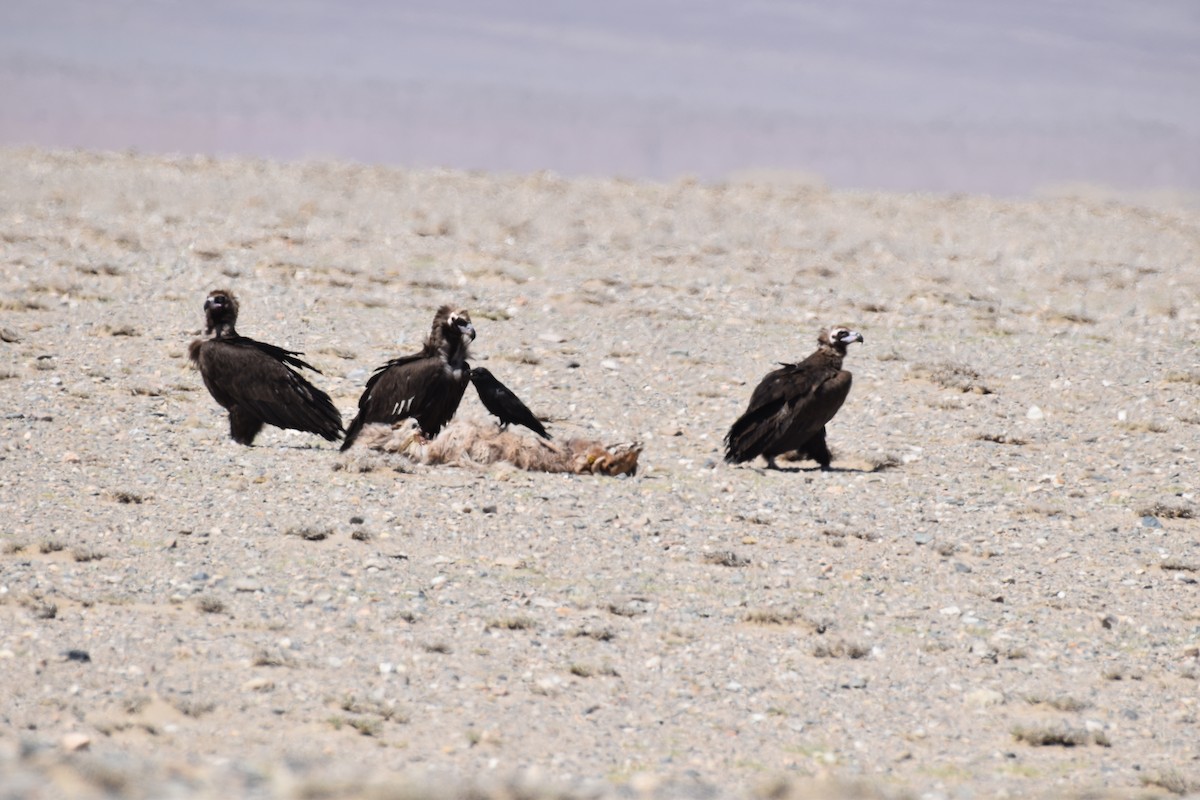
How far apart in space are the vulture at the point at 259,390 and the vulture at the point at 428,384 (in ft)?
1.28

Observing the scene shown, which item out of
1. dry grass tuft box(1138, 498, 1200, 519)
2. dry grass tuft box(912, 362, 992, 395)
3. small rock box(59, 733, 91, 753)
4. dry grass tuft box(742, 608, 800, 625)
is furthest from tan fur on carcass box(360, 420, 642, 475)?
small rock box(59, 733, 91, 753)

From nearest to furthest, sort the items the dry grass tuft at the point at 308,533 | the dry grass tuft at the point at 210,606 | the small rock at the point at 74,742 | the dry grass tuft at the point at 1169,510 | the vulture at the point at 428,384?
1. the small rock at the point at 74,742
2. the dry grass tuft at the point at 210,606
3. the dry grass tuft at the point at 308,533
4. the dry grass tuft at the point at 1169,510
5. the vulture at the point at 428,384

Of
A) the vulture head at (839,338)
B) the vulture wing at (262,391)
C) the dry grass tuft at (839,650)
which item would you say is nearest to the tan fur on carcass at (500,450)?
the vulture wing at (262,391)

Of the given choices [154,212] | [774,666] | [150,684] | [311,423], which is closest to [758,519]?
[774,666]

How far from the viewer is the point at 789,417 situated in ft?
44.7

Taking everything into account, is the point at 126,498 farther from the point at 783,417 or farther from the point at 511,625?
the point at 783,417

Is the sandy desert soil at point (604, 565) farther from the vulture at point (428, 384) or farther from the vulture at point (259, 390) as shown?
the vulture at point (428, 384)

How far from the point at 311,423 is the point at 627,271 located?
45.8 ft

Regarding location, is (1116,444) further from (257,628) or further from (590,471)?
(257,628)

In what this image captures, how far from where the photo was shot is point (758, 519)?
1169cm

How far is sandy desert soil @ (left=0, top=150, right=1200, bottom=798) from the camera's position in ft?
23.4

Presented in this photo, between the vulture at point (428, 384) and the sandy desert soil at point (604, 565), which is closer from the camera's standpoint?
the sandy desert soil at point (604, 565)

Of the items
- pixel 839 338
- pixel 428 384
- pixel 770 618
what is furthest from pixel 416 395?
pixel 770 618

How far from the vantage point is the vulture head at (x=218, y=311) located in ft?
44.9
